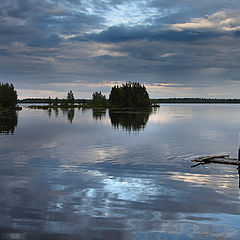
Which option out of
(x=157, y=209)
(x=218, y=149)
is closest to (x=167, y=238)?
(x=157, y=209)

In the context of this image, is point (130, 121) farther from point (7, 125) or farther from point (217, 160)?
point (217, 160)

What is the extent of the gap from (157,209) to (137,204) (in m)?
1.16

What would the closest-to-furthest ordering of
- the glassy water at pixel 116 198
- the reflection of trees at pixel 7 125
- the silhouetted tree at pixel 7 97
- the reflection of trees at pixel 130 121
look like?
the glassy water at pixel 116 198 → the reflection of trees at pixel 7 125 → the reflection of trees at pixel 130 121 → the silhouetted tree at pixel 7 97

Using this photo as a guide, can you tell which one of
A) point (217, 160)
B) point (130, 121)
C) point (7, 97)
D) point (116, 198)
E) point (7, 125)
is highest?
point (7, 97)

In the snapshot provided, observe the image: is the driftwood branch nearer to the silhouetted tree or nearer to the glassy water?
the glassy water

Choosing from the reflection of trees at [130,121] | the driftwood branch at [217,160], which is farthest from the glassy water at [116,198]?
the reflection of trees at [130,121]

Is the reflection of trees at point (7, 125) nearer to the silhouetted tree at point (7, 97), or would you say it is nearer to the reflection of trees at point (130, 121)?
the reflection of trees at point (130, 121)

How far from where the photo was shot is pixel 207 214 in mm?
14031

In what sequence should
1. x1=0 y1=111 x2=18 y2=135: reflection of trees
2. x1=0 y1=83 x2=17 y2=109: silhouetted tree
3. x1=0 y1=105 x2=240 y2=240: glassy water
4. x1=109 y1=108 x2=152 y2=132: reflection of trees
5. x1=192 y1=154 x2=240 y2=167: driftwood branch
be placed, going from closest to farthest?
x1=0 y1=105 x2=240 y2=240: glassy water
x1=192 y1=154 x2=240 y2=167: driftwood branch
x1=0 y1=111 x2=18 y2=135: reflection of trees
x1=109 y1=108 x2=152 y2=132: reflection of trees
x1=0 y1=83 x2=17 y2=109: silhouetted tree

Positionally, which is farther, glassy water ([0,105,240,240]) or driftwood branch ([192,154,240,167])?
driftwood branch ([192,154,240,167])

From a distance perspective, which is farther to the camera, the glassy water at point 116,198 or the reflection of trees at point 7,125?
the reflection of trees at point 7,125

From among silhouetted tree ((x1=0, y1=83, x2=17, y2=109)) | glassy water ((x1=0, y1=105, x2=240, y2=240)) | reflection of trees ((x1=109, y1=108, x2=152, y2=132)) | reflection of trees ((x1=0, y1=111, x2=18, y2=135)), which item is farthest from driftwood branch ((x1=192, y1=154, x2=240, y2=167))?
silhouetted tree ((x1=0, y1=83, x2=17, y2=109))

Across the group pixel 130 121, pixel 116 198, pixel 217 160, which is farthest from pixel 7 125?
pixel 116 198

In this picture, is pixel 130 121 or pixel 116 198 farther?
pixel 130 121
